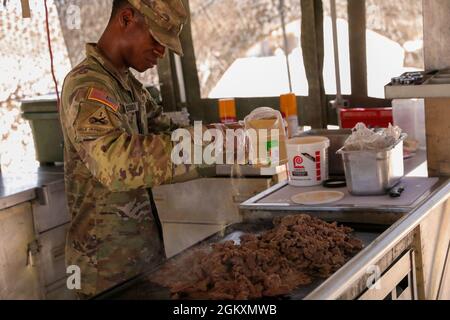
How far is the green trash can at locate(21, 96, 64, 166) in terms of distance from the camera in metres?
3.91

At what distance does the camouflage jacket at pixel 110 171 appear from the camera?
6.88 feet

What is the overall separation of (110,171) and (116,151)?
0.25 feet

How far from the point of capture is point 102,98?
214cm

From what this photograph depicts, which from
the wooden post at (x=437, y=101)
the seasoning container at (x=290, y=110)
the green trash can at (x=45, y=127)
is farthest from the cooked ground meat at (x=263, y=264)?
the green trash can at (x=45, y=127)

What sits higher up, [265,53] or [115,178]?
[265,53]

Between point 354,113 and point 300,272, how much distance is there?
1.65m

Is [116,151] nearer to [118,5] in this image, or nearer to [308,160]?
[118,5]

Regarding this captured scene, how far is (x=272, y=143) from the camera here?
2.29 m

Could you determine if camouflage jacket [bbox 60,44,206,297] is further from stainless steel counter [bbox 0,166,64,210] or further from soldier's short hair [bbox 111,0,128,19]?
stainless steel counter [bbox 0,166,64,210]

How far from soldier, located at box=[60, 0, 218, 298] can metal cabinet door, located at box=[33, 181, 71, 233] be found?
3.37 feet

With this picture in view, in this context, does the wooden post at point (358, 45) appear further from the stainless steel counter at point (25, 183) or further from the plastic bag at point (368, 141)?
the stainless steel counter at point (25, 183)

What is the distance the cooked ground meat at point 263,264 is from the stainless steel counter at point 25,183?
1.57 meters

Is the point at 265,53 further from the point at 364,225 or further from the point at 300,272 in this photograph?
the point at 300,272
